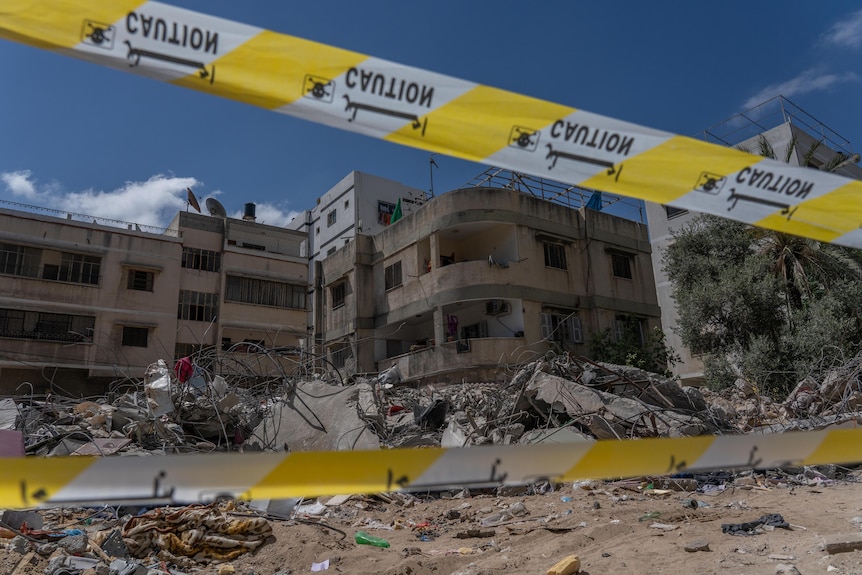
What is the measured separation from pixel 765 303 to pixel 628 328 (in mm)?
4987

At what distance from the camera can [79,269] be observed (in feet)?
81.5

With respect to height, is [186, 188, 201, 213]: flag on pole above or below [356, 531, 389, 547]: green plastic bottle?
above

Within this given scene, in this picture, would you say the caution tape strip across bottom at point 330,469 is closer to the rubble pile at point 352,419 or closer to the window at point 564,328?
the rubble pile at point 352,419

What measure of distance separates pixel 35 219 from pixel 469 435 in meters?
23.0

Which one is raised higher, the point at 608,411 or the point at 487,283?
the point at 487,283

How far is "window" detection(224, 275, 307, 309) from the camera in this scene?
28.5 meters

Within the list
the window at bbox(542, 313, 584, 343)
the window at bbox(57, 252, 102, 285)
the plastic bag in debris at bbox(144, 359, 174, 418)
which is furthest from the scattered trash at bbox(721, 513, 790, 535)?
the window at bbox(57, 252, 102, 285)

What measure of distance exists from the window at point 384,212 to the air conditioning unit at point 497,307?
17.8 m

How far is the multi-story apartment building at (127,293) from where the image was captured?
76.8 feet

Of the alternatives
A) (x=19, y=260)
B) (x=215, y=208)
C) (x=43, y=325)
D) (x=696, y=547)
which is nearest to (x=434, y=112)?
(x=696, y=547)

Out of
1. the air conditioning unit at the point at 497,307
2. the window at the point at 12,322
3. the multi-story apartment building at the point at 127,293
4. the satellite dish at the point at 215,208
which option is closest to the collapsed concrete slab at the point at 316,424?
the multi-story apartment building at the point at 127,293

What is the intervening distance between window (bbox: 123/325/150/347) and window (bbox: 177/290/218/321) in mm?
1641

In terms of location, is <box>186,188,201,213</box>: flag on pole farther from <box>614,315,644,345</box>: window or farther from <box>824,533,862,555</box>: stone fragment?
<box>824,533,862,555</box>: stone fragment

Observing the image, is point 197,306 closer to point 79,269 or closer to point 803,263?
point 79,269
